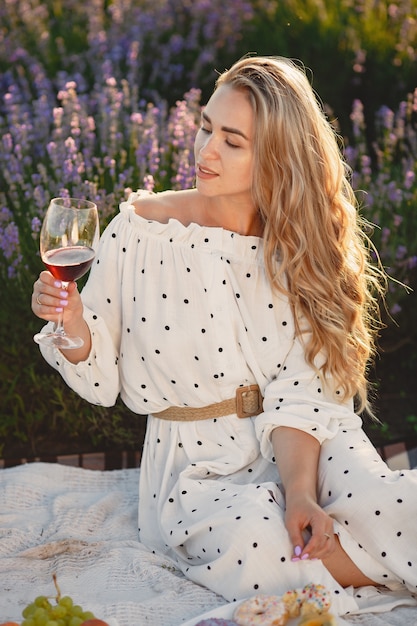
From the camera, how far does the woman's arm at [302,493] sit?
9.76ft

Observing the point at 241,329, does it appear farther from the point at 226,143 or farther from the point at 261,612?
the point at 261,612

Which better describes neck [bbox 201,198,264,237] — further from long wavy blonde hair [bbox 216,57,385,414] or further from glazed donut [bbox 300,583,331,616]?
glazed donut [bbox 300,583,331,616]

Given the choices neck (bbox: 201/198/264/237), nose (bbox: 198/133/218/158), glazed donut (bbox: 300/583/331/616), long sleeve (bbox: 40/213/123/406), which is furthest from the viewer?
neck (bbox: 201/198/264/237)

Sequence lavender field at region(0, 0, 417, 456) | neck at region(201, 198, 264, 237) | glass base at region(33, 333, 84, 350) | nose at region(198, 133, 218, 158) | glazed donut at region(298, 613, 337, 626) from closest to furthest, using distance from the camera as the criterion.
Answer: glazed donut at region(298, 613, 337, 626)
glass base at region(33, 333, 84, 350)
nose at region(198, 133, 218, 158)
neck at region(201, 198, 264, 237)
lavender field at region(0, 0, 417, 456)

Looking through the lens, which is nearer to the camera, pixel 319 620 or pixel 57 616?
pixel 57 616

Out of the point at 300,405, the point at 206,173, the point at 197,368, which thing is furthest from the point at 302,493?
the point at 206,173

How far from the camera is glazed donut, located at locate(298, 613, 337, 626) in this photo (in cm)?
266

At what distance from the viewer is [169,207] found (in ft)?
11.4

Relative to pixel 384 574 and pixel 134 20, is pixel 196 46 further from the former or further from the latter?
pixel 384 574

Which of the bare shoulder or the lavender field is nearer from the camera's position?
the bare shoulder

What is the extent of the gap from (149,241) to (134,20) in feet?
12.9

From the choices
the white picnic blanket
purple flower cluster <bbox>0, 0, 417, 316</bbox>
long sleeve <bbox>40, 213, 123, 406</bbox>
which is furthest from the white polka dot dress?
purple flower cluster <bbox>0, 0, 417, 316</bbox>

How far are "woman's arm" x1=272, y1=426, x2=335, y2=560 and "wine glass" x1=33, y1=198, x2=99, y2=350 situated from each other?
34.1 inches

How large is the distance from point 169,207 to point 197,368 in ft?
1.75
